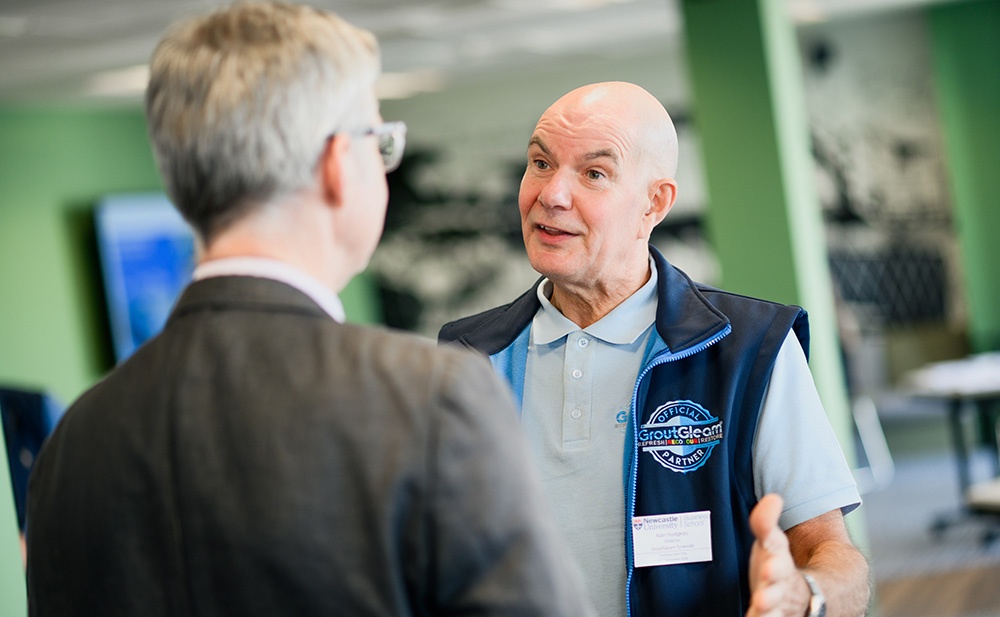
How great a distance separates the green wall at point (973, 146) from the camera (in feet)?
23.7

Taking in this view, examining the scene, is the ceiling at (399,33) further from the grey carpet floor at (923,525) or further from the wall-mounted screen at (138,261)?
the grey carpet floor at (923,525)

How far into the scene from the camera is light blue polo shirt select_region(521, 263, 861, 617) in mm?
1418

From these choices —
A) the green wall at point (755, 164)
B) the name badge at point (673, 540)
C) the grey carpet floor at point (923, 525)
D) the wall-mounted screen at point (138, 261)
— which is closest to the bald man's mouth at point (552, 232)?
the name badge at point (673, 540)

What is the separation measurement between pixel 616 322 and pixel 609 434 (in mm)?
203

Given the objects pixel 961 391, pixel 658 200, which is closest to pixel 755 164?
pixel 961 391

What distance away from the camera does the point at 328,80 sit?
2.76 ft

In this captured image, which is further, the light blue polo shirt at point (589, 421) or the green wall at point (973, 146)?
the green wall at point (973, 146)

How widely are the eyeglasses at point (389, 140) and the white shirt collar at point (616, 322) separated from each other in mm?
717

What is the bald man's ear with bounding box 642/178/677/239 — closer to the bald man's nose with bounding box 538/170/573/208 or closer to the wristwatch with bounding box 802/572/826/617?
the bald man's nose with bounding box 538/170/573/208

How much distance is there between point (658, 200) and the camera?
1.71 m

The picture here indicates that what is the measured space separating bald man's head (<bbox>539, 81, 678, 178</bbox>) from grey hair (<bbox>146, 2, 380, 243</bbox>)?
2.62 ft

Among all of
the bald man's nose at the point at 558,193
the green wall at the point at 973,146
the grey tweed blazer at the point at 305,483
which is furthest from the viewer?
the green wall at the point at 973,146

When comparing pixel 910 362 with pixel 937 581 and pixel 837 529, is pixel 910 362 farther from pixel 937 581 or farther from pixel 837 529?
pixel 837 529

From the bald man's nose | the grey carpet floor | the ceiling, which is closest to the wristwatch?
the bald man's nose
